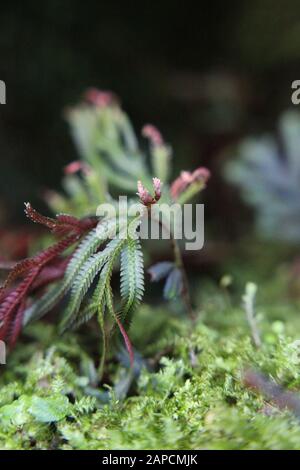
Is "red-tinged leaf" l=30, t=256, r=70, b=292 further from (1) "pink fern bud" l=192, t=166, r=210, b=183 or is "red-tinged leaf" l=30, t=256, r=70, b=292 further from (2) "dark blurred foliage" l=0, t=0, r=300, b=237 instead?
(2) "dark blurred foliage" l=0, t=0, r=300, b=237

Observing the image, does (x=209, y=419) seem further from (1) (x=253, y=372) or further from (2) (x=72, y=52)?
(2) (x=72, y=52)

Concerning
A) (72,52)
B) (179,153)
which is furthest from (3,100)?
(179,153)

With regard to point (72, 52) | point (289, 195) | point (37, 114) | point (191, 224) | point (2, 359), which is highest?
point (72, 52)
